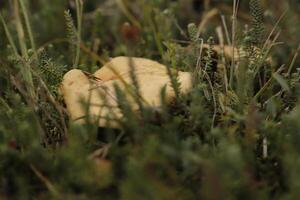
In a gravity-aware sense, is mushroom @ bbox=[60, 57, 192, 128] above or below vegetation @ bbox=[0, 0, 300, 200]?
above

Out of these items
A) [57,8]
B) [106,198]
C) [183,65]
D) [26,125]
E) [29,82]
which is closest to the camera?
[106,198]

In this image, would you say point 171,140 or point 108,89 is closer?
point 171,140

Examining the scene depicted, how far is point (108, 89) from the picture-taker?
1271mm

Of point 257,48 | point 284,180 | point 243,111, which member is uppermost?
point 257,48

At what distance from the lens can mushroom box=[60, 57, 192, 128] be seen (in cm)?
119

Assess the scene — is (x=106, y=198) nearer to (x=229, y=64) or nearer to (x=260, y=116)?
(x=260, y=116)

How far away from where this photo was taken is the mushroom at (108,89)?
3.92 feet

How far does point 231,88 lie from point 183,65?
0.18 meters

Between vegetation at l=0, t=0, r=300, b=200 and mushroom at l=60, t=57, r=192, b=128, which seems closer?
vegetation at l=0, t=0, r=300, b=200

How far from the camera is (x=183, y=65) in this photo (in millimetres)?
1536

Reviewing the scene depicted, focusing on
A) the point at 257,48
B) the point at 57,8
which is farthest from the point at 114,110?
the point at 57,8

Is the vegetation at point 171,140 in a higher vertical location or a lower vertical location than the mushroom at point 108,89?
lower

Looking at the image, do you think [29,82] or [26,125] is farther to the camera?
[29,82]

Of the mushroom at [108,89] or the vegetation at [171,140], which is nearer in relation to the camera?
the vegetation at [171,140]
